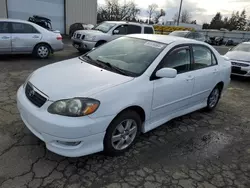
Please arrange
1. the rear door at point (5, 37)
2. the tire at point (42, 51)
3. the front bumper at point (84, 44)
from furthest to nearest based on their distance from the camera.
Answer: the front bumper at point (84, 44)
the tire at point (42, 51)
the rear door at point (5, 37)

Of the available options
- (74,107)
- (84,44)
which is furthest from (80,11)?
(74,107)

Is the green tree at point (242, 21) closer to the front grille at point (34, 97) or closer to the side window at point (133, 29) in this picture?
the side window at point (133, 29)

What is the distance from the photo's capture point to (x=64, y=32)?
18.8m

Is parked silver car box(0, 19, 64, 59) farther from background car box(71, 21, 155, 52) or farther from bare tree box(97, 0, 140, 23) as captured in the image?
bare tree box(97, 0, 140, 23)

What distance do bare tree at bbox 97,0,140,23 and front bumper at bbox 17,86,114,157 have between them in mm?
37148

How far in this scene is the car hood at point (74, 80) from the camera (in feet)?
8.47

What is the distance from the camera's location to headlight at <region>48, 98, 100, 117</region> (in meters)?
2.46

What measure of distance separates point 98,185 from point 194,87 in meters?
2.38

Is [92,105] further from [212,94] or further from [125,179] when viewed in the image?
[212,94]

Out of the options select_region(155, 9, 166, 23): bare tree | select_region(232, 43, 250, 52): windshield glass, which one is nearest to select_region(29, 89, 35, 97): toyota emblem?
select_region(232, 43, 250, 52): windshield glass

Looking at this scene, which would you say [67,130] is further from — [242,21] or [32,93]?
[242,21]

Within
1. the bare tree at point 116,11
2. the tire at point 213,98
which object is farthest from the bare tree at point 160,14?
the tire at point 213,98

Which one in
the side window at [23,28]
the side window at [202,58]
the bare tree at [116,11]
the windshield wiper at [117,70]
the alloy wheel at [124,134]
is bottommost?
the alloy wheel at [124,134]

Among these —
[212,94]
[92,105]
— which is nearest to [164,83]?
[92,105]
